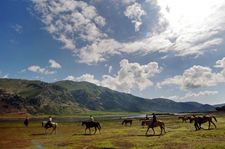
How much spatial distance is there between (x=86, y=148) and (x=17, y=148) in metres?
7.87

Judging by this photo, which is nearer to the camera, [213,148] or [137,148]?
[213,148]

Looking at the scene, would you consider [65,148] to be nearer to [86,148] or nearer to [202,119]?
[86,148]

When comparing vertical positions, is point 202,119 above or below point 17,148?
above

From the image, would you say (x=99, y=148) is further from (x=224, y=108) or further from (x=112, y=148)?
(x=224, y=108)

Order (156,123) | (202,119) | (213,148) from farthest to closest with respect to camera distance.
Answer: (202,119) < (156,123) < (213,148)

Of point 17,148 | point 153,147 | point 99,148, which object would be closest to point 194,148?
point 153,147

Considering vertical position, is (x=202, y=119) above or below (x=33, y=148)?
above

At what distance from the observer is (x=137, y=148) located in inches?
658

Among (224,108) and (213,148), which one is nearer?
(213,148)

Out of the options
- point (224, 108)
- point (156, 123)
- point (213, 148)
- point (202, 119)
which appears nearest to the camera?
point (213, 148)

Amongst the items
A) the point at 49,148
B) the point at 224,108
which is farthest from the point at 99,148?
the point at 224,108

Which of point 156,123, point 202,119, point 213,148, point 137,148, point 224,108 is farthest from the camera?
point 224,108

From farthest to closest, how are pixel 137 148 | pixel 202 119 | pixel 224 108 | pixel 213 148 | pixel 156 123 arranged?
pixel 224 108 < pixel 202 119 < pixel 156 123 < pixel 137 148 < pixel 213 148

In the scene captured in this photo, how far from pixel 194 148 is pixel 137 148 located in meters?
5.73
